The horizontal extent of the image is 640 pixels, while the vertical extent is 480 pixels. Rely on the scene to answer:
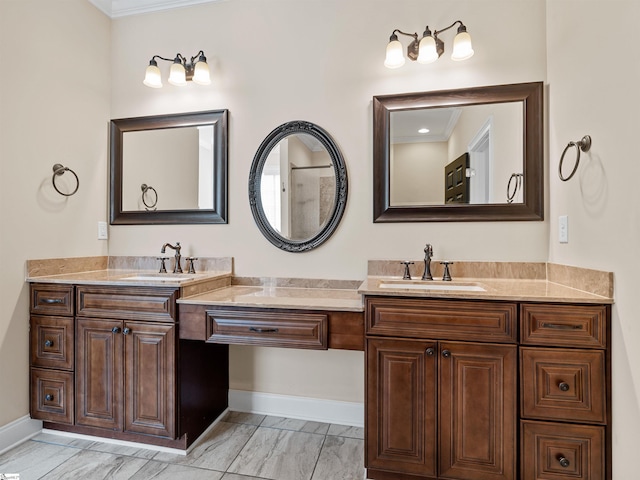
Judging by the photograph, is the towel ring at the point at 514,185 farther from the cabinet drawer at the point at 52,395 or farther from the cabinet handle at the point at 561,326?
the cabinet drawer at the point at 52,395

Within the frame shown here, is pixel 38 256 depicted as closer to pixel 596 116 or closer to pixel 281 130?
pixel 281 130

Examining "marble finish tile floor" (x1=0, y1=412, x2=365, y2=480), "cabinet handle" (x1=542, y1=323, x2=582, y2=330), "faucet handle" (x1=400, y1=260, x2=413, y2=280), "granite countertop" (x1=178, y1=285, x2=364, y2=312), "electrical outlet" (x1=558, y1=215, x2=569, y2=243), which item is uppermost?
"electrical outlet" (x1=558, y1=215, x2=569, y2=243)

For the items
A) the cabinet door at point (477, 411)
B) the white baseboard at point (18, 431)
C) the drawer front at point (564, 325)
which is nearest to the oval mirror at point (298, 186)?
the cabinet door at point (477, 411)

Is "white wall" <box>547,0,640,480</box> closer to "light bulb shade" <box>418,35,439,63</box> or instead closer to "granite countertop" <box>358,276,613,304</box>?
"granite countertop" <box>358,276,613,304</box>

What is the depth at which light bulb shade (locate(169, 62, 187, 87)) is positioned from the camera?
232 centimetres

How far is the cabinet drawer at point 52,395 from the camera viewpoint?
79.4 inches

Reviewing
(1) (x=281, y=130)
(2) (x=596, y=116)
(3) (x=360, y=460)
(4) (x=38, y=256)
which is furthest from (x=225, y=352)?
(2) (x=596, y=116)

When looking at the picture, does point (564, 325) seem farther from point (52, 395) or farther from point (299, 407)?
point (52, 395)

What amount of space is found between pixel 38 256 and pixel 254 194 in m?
1.32

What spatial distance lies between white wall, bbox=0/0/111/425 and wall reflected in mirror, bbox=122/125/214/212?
0.20 m

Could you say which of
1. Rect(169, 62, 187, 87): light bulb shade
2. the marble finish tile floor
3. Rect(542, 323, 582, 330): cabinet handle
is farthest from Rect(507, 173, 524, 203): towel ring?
Rect(169, 62, 187, 87): light bulb shade

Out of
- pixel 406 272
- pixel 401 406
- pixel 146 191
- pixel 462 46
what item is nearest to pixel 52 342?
pixel 146 191

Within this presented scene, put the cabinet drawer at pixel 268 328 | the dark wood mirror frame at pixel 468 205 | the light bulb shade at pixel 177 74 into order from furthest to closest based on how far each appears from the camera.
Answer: the light bulb shade at pixel 177 74, the dark wood mirror frame at pixel 468 205, the cabinet drawer at pixel 268 328

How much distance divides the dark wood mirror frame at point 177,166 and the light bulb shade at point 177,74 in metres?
0.20
